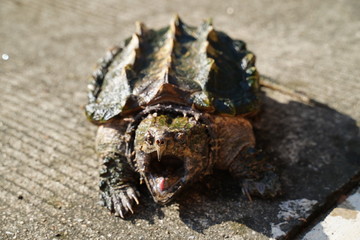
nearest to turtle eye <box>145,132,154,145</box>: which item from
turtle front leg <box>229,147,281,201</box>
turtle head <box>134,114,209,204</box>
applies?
turtle head <box>134,114,209,204</box>

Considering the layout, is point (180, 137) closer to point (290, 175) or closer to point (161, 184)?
point (161, 184)

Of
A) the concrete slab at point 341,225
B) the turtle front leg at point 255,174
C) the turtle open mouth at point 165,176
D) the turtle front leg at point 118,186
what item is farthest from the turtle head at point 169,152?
the concrete slab at point 341,225

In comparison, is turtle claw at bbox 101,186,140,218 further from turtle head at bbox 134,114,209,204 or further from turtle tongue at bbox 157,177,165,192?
turtle tongue at bbox 157,177,165,192

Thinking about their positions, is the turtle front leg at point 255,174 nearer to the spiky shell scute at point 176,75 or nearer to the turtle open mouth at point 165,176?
the spiky shell scute at point 176,75

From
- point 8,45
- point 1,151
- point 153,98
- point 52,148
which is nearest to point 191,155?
point 153,98

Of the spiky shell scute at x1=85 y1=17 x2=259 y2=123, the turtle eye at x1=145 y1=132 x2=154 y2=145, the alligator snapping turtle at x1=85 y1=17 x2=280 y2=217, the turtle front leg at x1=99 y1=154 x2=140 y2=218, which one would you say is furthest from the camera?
the spiky shell scute at x1=85 y1=17 x2=259 y2=123

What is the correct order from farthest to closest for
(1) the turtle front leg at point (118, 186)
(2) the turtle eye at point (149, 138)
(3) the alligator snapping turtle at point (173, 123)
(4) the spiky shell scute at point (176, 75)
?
(4) the spiky shell scute at point (176, 75) < (1) the turtle front leg at point (118, 186) < (3) the alligator snapping turtle at point (173, 123) < (2) the turtle eye at point (149, 138)
